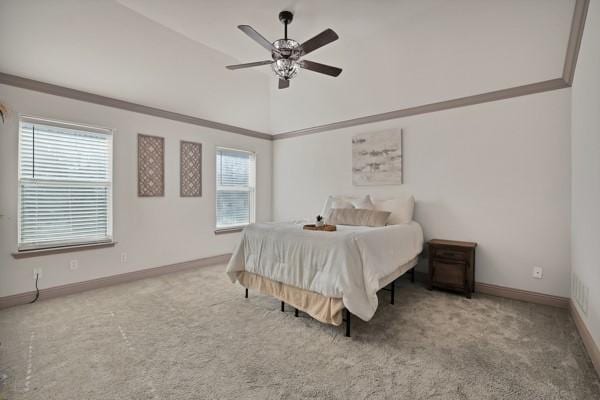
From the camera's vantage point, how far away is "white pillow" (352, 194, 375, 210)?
383 cm

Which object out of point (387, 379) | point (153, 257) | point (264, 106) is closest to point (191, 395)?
point (387, 379)

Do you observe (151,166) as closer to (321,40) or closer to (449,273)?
(321,40)

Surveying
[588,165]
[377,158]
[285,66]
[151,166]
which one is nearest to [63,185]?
[151,166]

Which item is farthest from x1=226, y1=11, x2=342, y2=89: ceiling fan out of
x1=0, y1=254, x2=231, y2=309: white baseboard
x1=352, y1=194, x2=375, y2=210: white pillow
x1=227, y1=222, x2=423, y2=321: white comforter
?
x1=0, y1=254, x2=231, y2=309: white baseboard

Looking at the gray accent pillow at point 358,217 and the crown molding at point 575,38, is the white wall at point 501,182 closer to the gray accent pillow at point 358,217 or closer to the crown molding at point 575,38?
the crown molding at point 575,38

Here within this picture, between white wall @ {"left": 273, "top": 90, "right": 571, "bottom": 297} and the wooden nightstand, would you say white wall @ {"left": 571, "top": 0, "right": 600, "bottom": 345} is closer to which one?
white wall @ {"left": 273, "top": 90, "right": 571, "bottom": 297}

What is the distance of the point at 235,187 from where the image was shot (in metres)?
5.11

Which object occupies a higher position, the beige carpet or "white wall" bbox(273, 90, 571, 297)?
A: "white wall" bbox(273, 90, 571, 297)

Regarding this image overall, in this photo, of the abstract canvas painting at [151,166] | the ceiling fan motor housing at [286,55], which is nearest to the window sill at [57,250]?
the abstract canvas painting at [151,166]

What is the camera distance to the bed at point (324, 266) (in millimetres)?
2148

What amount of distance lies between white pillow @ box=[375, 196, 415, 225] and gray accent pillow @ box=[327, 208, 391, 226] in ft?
0.51

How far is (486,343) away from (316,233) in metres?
1.56

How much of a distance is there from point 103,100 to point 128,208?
1397 millimetres

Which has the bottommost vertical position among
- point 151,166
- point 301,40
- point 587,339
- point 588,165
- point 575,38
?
point 587,339
